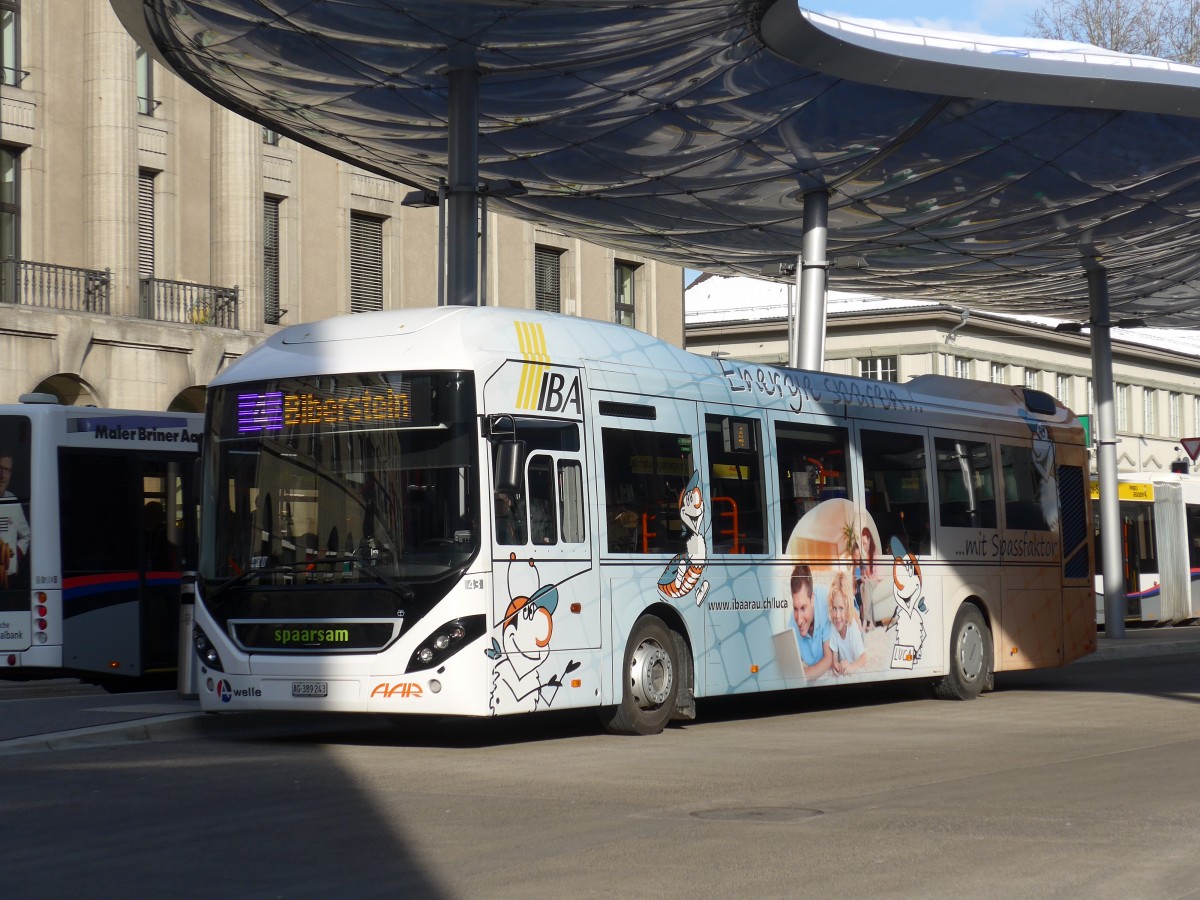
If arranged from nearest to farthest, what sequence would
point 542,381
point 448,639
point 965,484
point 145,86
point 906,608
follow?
1. point 448,639
2. point 542,381
3. point 906,608
4. point 965,484
5. point 145,86

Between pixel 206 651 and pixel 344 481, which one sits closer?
pixel 344 481

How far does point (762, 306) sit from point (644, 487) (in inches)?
2192

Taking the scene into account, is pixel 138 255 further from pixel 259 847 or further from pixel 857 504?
pixel 259 847

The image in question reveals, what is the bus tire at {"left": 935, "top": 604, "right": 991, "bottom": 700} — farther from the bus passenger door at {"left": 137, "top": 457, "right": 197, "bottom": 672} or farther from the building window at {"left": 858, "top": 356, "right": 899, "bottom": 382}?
the building window at {"left": 858, "top": 356, "right": 899, "bottom": 382}

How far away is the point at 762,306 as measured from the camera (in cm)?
6944

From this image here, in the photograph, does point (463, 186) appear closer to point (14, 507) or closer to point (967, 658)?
point (14, 507)

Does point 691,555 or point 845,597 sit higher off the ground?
point 691,555

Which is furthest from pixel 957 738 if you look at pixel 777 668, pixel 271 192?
pixel 271 192

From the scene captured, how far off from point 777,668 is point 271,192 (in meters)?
25.0

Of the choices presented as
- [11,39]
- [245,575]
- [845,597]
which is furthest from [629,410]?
[11,39]

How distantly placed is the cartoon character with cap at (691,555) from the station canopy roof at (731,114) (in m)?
4.82

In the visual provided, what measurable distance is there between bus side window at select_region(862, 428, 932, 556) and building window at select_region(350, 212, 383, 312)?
23.6 metres

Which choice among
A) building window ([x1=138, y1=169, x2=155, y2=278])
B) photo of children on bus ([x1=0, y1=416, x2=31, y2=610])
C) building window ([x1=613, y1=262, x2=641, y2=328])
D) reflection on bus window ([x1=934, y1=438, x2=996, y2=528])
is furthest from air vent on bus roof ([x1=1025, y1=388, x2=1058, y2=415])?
building window ([x1=613, y1=262, x2=641, y2=328])

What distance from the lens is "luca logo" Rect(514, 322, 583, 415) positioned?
43.7ft
